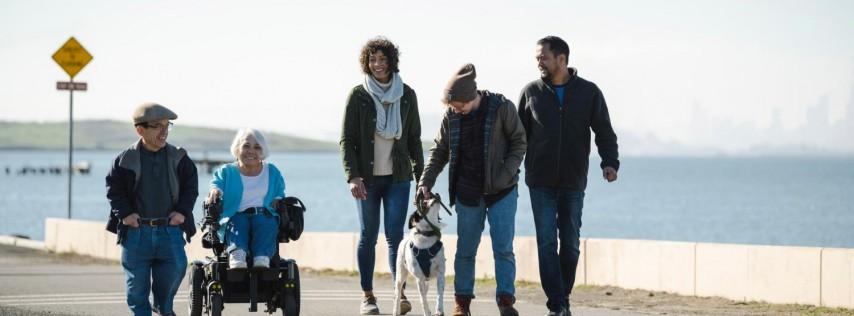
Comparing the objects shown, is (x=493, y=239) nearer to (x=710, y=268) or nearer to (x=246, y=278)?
(x=246, y=278)

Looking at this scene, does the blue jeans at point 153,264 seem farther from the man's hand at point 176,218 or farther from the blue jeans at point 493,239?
the blue jeans at point 493,239

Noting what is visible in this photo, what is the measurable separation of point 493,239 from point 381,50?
171cm

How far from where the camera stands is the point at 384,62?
1056 centimetres

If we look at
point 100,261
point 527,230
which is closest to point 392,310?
point 100,261

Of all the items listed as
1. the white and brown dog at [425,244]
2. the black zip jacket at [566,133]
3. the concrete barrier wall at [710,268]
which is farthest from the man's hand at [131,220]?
the concrete barrier wall at [710,268]

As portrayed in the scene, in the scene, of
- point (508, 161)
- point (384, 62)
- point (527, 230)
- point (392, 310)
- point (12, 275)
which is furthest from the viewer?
point (527, 230)

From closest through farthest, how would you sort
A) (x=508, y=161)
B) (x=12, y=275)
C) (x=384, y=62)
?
(x=508, y=161) < (x=384, y=62) < (x=12, y=275)

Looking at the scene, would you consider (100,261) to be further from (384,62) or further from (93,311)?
(384,62)

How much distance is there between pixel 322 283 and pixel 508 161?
17.7 feet

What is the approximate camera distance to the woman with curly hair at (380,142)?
1059cm

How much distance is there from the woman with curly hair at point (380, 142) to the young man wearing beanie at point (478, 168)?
2.66 ft

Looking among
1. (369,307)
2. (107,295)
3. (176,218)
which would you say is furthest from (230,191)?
(107,295)

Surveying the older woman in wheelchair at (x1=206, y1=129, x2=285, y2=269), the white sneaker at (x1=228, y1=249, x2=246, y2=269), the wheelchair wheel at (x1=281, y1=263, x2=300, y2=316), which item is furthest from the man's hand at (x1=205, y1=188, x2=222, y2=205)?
the wheelchair wheel at (x1=281, y1=263, x2=300, y2=316)

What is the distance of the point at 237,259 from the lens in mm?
9016
